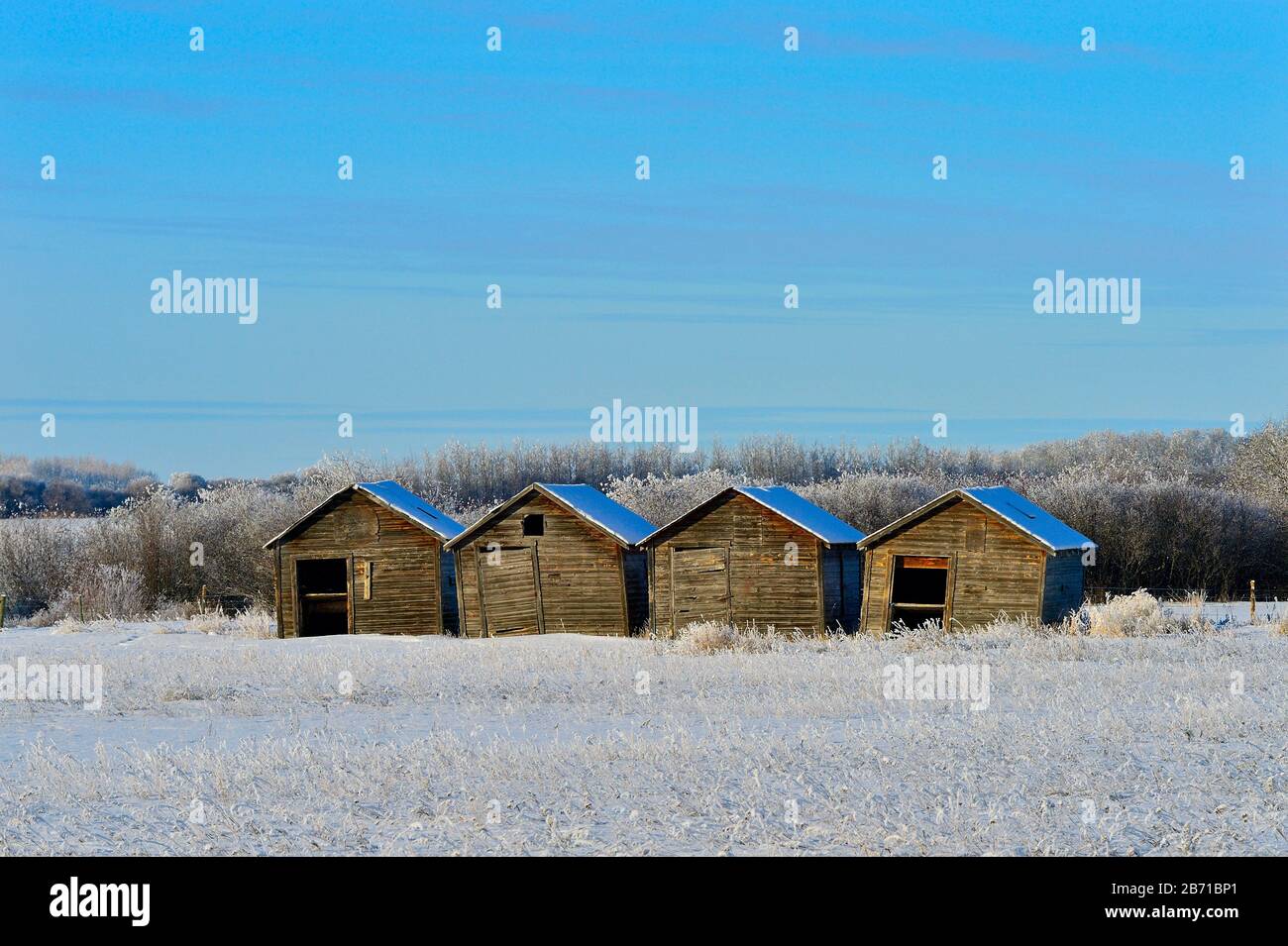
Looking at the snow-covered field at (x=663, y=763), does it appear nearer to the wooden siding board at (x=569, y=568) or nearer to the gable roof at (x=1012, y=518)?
the gable roof at (x=1012, y=518)

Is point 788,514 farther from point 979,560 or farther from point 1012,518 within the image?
point 1012,518

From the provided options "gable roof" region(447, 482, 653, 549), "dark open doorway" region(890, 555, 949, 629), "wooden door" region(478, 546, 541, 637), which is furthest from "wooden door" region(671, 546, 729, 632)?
"dark open doorway" region(890, 555, 949, 629)

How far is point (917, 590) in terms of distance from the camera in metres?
37.7

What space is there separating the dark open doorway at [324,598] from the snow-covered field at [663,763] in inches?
584

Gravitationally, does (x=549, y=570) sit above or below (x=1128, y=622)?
above

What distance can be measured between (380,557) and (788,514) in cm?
1125

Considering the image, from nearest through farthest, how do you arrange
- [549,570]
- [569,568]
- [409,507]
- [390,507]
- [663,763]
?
1. [663,763]
2. [569,568]
3. [549,570]
4. [390,507]
5. [409,507]

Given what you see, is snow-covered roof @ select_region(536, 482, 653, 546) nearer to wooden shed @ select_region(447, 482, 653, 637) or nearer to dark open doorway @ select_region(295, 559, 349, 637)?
wooden shed @ select_region(447, 482, 653, 637)

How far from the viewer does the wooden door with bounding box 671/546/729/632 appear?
34.9 m

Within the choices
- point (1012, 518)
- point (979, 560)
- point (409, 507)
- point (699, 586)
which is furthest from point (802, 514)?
point (409, 507)

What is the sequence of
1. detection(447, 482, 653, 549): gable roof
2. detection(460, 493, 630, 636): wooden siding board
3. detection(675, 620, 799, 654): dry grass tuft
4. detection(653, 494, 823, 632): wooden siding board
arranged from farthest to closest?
detection(460, 493, 630, 636): wooden siding board → detection(447, 482, 653, 549): gable roof → detection(653, 494, 823, 632): wooden siding board → detection(675, 620, 799, 654): dry grass tuft

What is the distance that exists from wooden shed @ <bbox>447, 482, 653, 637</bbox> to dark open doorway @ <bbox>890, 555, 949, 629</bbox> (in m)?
6.58
